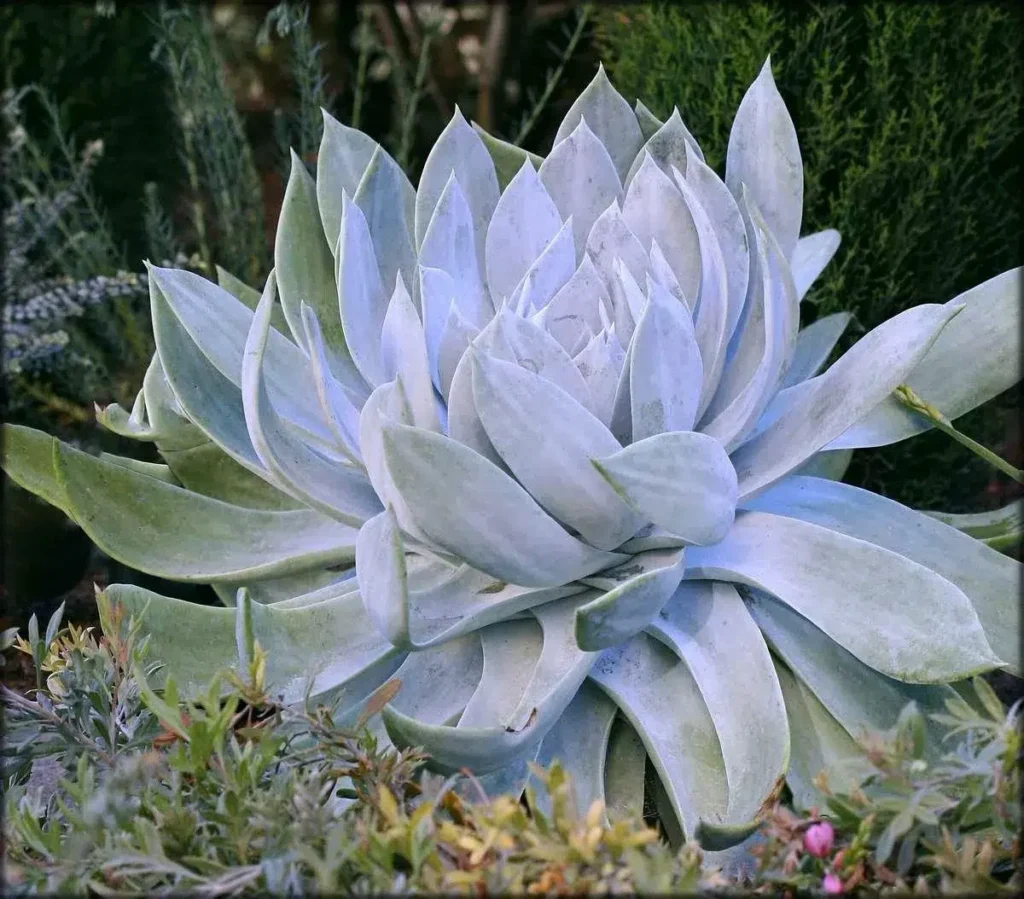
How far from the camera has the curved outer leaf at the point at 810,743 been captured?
889mm

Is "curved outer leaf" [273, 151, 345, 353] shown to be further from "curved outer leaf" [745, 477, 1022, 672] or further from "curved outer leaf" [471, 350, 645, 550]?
"curved outer leaf" [745, 477, 1022, 672]

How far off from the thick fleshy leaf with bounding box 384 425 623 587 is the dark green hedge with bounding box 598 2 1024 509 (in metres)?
0.73

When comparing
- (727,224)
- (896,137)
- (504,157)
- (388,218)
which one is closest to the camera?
(727,224)

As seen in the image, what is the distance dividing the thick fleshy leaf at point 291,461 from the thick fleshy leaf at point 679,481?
0.27 m

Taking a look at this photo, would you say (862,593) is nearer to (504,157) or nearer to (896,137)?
(504,157)

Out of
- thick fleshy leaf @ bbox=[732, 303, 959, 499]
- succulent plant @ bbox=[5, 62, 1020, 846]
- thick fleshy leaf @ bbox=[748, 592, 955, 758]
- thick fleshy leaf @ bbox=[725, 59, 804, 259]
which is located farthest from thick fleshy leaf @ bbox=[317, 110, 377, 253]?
thick fleshy leaf @ bbox=[748, 592, 955, 758]

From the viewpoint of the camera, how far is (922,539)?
102cm

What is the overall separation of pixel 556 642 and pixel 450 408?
0.67 feet

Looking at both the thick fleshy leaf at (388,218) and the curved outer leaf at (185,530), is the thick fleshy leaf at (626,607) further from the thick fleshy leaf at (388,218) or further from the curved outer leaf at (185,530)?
the thick fleshy leaf at (388,218)

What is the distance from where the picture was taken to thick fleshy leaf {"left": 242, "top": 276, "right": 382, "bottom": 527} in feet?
3.01

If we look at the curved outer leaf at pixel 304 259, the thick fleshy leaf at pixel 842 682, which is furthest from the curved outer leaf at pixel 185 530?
the thick fleshy leaf at pixel 842 682

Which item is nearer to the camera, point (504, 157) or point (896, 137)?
point (504, 157)

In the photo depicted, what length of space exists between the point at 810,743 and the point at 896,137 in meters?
0.86

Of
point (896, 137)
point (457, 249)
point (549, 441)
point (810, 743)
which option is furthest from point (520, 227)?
point (896, 137)
